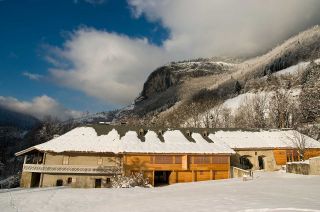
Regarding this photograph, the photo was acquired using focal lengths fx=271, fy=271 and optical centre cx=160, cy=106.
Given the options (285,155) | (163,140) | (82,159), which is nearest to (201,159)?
(163,140)

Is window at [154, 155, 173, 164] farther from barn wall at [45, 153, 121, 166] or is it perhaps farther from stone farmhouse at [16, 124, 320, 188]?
barn wall at [45, 153, 121, 166]

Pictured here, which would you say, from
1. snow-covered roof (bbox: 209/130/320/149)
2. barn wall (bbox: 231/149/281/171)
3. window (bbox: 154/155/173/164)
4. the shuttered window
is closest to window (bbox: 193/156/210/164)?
the shuttered window

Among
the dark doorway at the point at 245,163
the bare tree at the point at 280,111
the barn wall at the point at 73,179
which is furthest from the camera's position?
the bare tree at the point at 280,111

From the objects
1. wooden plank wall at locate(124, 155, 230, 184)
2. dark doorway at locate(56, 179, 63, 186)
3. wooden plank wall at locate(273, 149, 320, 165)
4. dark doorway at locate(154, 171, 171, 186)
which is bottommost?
dark doorway at locate(56, 179, 63, 186)

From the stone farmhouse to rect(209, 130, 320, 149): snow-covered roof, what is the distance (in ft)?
0.55

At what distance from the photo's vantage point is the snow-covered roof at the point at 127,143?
37.4 m

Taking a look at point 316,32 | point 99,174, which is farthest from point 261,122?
point 316,32

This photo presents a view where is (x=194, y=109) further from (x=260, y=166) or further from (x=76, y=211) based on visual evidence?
(x=76, y=211)

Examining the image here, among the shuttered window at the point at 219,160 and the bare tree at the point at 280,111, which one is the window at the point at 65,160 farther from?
the bare tree at the point at 280,111

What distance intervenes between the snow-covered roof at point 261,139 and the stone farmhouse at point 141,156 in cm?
17

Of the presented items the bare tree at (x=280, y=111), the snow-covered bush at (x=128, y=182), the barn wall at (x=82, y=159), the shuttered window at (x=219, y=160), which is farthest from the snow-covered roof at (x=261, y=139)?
the barn wall at (x=82, y=159)

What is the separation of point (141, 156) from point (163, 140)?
18.4 feet

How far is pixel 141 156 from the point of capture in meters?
37.8

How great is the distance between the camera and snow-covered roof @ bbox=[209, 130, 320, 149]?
44344 millimetres
